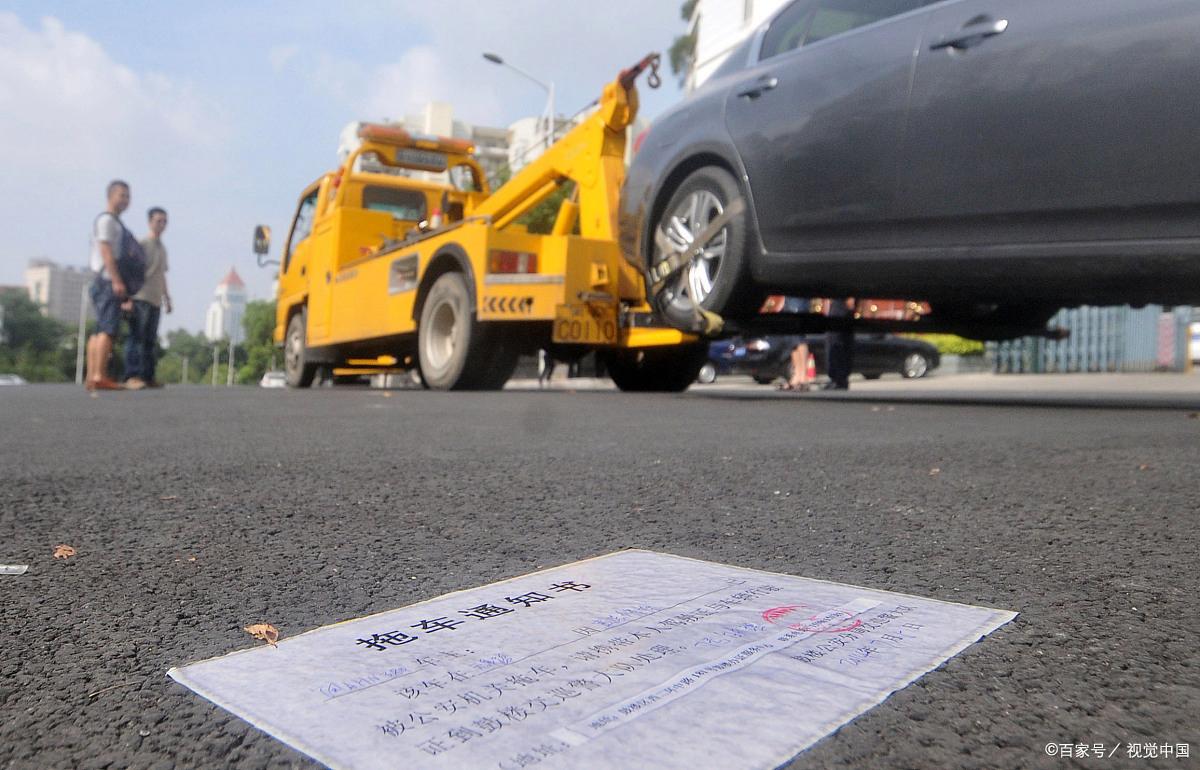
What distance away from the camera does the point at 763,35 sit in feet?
17.1

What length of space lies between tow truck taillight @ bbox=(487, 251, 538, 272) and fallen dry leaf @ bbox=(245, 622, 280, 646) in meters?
6.33

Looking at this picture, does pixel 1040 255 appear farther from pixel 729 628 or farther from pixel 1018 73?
pixel 729 628

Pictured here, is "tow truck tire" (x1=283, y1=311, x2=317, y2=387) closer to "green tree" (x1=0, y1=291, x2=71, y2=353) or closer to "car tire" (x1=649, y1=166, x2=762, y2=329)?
"car tire" (x1=649, y1=166, x2=762, y2=329)

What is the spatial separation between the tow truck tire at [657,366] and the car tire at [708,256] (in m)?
3.30

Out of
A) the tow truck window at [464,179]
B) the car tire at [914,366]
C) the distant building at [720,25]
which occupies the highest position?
the distant building at [720,25]

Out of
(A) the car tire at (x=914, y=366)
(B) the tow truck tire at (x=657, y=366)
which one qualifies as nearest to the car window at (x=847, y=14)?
(B) the tow truck tire at (x=657, y=366)

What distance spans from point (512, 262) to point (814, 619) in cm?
652

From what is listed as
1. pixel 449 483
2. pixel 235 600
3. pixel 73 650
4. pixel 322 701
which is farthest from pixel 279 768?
pixel 449 483

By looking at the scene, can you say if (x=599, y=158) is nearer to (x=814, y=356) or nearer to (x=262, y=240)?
(x=262, y=240)

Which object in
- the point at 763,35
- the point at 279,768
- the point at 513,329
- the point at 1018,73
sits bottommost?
the point at 279,768

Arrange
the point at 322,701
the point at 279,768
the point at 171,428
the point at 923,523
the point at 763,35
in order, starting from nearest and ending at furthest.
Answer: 1. the point at 279,768
2. the point at 322,701
3. the point at 923,523
4. the point at 171,428
5. the point at 763,35

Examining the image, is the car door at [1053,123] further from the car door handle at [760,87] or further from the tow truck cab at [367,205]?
the tow truck cab at [367,205]

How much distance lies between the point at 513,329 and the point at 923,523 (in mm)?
6214

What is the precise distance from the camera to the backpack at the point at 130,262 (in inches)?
339
